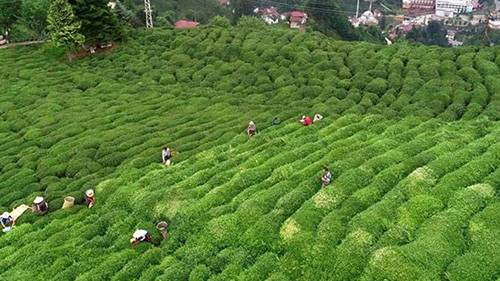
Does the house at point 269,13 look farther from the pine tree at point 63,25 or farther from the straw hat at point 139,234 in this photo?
the straw hat at point 139,234

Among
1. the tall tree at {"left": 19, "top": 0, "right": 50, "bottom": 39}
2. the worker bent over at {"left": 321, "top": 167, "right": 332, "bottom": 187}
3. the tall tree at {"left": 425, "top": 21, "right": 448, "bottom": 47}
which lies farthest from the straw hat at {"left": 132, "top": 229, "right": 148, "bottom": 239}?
the tall tree at {"left": 425, "top": 21, "right": 448, "bottom": 47}

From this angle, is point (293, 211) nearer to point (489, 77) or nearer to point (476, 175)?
point (476, 175)

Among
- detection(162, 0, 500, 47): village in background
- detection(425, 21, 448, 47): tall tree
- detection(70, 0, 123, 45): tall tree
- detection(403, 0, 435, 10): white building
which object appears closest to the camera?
detection(70, 0, 123, 45): tall tree

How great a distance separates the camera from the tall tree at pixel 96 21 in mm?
45469

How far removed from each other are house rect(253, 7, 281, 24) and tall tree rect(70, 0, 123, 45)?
72.8 metres

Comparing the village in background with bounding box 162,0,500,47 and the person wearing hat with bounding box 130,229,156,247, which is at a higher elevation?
the person wearing hat with bounding box 130,229,156,247

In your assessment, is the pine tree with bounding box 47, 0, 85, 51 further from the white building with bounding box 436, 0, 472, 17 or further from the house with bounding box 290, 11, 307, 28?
the white building with bounding box 436, 0, 472, 17

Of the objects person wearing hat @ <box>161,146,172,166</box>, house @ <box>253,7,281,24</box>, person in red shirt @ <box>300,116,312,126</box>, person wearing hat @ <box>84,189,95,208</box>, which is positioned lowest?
house @ <box>253,7,281,24</box>

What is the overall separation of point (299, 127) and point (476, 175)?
10.9 metres

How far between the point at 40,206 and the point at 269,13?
106 meters

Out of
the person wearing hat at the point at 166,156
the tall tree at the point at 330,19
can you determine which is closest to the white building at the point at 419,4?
the tall tree at the point at 330,19

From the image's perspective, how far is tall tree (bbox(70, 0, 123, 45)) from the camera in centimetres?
4547

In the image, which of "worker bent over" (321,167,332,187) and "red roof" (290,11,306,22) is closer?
"worker bent over" (321,167,332,187)

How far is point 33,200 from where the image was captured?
2530 cm
